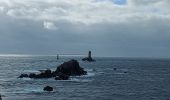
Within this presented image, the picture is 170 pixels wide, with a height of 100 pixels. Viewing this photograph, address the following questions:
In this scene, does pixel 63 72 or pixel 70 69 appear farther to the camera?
pixel 70 69

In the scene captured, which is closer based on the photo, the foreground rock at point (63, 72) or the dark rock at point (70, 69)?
the foreground rock at point (63, 72)

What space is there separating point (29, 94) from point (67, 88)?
18048mm

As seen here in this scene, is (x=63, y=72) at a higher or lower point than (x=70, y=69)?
lower

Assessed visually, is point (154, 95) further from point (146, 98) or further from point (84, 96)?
point (84, 96)

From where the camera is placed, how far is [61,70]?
154875 mm

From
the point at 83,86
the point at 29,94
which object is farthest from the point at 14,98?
the point at 83,86

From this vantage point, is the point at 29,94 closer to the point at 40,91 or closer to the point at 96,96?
the point at 40,91

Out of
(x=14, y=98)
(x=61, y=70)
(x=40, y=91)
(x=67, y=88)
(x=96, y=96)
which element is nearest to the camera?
(x=14, y=98)

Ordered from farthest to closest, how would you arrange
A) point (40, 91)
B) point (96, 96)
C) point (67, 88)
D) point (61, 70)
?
point (61, 70)
point (67, 88)
point (40, 91)
point (96, 96)

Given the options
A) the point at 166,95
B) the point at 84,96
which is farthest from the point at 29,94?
the point at 166,95

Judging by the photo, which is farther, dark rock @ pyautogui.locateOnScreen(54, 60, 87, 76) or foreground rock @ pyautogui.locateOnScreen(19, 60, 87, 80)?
dark rock @ pyautogui.locateOnScreen(54, 60, 87, 76)

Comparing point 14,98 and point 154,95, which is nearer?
point 14,98

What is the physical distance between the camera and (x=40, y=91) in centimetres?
10475

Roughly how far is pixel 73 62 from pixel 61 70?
568 cm
